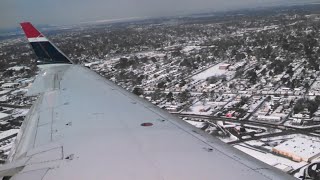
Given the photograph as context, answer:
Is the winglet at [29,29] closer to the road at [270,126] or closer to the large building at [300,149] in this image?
the large building at [300,149]

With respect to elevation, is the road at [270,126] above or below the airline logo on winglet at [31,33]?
below

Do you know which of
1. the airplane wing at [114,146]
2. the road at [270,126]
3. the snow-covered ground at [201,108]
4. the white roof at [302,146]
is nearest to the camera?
the airplane wing at [114,146]

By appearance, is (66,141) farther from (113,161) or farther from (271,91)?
(271,91)

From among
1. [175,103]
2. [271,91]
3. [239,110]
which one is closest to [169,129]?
[239,110]

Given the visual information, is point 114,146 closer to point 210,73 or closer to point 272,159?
point 272,159

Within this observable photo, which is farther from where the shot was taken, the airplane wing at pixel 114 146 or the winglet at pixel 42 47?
the winglet at pixel 42 47

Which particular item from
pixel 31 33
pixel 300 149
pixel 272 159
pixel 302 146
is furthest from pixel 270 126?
pixel 31 33

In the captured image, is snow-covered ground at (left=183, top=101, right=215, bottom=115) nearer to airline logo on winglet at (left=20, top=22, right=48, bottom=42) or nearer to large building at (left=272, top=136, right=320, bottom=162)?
large building at (left=272, top=136, right=320, bottom=162)

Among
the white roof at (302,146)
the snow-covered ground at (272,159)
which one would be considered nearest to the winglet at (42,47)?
the snow-covered ground at (272,159)
